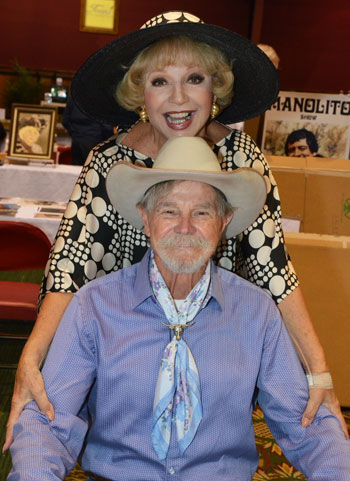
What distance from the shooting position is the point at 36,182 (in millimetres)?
4699

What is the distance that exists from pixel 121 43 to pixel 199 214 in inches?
19.0

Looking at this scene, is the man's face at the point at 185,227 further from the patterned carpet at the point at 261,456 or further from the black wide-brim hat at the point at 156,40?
the patterned carpet at the point at 261,456

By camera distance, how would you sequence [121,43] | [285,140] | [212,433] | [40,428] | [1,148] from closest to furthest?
[40,428]
[212,433]
[121,43]
[285,140]
[1,148]

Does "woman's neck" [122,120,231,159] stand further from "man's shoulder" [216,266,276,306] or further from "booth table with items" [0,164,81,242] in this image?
"booth table with items" [0,164,81,242]

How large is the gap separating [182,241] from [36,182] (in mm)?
3280

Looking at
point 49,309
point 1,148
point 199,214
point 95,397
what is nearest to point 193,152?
point 199,214

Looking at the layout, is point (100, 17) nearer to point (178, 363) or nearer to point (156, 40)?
point (156, 40)

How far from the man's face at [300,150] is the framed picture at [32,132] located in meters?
1.65

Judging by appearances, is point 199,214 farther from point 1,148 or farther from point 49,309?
point 1,148

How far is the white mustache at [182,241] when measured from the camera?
159 centimetres

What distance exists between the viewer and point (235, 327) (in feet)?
5.36

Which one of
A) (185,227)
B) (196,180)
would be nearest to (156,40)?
(196,180)

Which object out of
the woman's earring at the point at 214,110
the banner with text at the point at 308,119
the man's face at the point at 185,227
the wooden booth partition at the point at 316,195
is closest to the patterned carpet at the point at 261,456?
the wooden booth partition at the point at 316,195

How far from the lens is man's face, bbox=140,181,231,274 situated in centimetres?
159
